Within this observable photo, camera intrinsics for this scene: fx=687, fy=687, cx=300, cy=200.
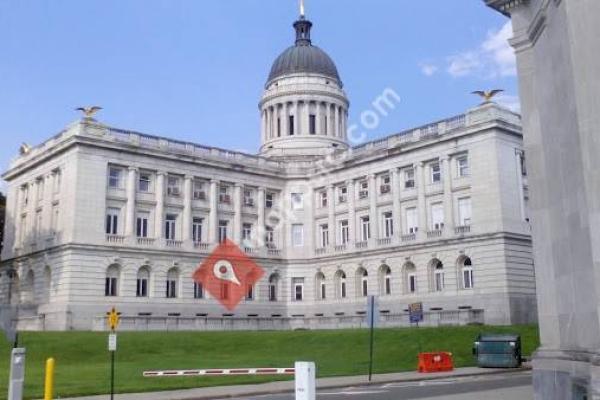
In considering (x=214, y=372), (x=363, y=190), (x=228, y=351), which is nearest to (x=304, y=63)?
(x=363, y=190)

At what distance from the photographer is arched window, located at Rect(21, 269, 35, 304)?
2617 inches

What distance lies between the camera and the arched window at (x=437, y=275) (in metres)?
62.4

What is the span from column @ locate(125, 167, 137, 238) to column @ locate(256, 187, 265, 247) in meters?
14.6

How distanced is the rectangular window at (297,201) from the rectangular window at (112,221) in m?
20.7

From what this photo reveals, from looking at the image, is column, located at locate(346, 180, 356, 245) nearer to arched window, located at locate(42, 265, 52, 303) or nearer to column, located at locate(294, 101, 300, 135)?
column, located at locate(294, 101, 300, 135)

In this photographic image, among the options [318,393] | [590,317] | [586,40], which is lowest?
[318,393]

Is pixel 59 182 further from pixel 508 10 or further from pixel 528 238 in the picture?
pixel 508 10

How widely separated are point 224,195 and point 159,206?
8080 millimetres

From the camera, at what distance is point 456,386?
25.9m

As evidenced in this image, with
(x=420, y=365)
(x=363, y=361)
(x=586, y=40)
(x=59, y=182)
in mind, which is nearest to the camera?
(x=586, y=40)

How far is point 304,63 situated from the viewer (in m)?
93.2

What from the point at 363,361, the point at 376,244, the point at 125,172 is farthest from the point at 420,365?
the point at 125,172

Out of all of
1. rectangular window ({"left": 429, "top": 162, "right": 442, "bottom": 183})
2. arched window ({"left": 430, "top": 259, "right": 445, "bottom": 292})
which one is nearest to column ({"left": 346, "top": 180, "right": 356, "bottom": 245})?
rectangular window ({"left": 429, "top": 162, "right": 442, "bottom": 183})

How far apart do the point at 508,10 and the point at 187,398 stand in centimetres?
1561
